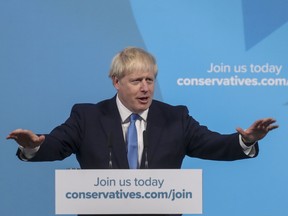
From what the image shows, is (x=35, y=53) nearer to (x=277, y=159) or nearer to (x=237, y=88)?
(x=237, y=88)

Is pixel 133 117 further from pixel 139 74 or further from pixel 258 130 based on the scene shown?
pixel 258 130

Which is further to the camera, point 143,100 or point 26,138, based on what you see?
point 143,100

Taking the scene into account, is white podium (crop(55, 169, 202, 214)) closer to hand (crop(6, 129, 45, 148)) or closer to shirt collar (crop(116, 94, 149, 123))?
hand (crop(6, 129, 45, 148))

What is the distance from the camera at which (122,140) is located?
8.15 feet

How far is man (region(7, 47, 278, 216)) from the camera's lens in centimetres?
244

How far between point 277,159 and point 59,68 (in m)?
1.31

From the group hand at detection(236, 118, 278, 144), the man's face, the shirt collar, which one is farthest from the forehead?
hand at detection(236, 118, 278, 144)

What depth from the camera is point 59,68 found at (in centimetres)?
339

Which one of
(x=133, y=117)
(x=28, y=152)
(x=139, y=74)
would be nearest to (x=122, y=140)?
(x=133, y=117)

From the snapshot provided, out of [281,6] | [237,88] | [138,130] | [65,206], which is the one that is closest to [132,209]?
[65,206]

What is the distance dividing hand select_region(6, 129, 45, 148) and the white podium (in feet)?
0.67

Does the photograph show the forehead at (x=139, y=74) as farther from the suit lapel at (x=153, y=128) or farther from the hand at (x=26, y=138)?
the hand at (x=26, y=138)

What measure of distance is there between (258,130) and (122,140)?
551mm

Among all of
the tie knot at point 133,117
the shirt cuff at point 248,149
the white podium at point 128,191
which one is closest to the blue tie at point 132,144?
the tie knot at point 133,117
